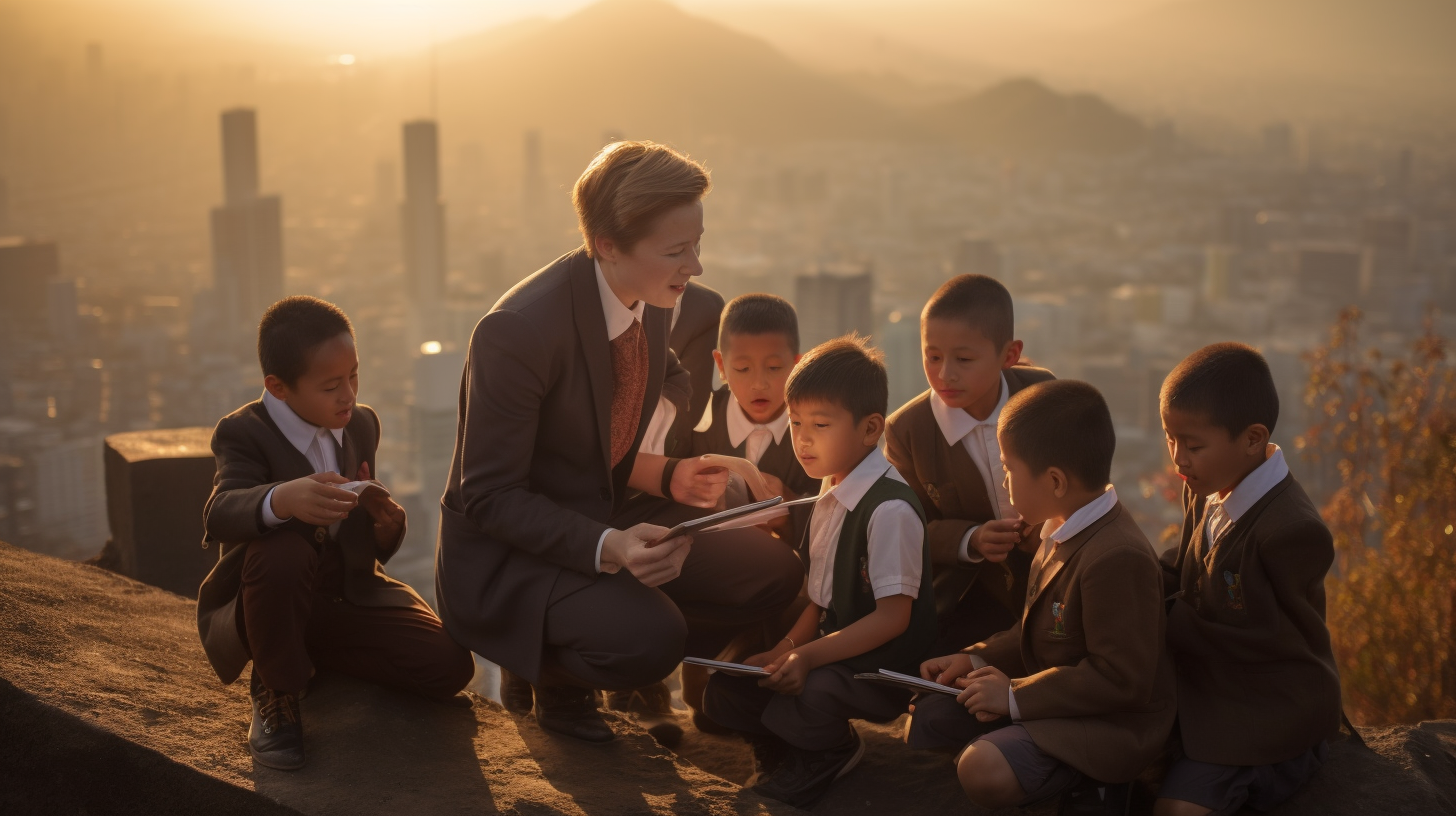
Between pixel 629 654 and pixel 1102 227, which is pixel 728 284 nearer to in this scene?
pixel 1102 227

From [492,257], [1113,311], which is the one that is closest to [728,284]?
[492,257]

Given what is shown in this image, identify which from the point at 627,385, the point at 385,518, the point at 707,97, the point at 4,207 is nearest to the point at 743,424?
Result: the point at 627,385

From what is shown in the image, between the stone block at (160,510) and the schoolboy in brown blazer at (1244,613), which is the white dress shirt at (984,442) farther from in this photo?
the stone block at (160,510)

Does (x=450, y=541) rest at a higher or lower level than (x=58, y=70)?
lower

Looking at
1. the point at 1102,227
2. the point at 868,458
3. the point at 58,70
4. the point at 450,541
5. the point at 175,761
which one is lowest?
the point at 175,761

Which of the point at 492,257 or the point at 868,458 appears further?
the point at 492,257

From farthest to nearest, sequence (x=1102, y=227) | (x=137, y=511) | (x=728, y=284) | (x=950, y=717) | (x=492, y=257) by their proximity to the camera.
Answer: (x=1102, y=227) < (x=492, y=257) < (x=728, y=284) < (x=137, y=511) < (x=950, y=717)

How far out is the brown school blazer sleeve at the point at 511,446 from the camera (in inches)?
103

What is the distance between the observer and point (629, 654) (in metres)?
2.64

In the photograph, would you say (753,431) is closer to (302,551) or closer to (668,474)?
(668,474)

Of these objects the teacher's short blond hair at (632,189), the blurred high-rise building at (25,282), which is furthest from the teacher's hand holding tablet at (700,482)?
the blurred high-rise building at (25,282)

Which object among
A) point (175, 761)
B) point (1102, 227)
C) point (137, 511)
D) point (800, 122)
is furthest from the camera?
point (800, 122)

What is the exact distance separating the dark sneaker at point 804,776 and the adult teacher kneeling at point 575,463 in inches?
15.1

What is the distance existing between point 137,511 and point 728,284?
2571cm
